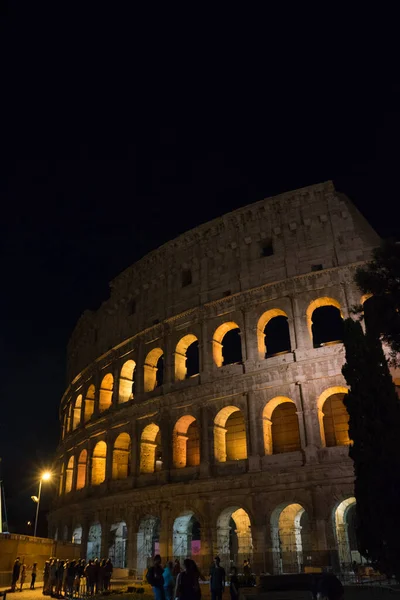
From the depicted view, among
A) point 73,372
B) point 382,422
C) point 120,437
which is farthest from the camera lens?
point 73,372

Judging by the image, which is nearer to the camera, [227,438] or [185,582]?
[185,582]

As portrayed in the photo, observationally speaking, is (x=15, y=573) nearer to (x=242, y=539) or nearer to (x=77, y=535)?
(x=242, y=539)

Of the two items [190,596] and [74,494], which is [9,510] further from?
[190,596]

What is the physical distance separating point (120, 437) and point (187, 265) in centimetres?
969

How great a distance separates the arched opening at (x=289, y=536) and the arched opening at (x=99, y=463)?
11.5m

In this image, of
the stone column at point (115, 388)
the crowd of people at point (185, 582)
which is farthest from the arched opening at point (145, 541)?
the crowd of people at point (185, 582)

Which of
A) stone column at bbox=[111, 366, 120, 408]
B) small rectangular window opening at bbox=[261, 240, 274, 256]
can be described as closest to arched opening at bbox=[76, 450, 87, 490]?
stone column at bbox=[111, 366, 120, 408]

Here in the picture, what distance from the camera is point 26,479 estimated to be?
59.3 metres

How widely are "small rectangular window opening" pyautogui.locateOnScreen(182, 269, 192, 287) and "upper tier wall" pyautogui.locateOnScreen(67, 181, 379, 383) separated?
18cm

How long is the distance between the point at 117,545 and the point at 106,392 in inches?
336

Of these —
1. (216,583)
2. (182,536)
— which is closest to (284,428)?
(182,536)

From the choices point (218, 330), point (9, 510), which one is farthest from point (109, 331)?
point (9, 510)

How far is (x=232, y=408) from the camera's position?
2245 centimetres

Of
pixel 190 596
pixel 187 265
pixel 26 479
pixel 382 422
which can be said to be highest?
pixel 187 265
